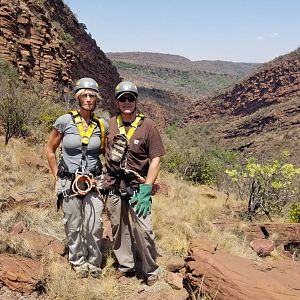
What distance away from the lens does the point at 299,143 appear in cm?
4444

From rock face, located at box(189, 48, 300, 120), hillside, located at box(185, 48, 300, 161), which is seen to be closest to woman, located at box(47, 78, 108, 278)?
hillside, located at box(185, 48, 300, 161)

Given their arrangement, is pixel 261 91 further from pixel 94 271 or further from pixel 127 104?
pixel 94 271

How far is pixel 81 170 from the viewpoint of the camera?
3609 millimetres

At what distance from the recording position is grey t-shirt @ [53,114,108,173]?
3.54m

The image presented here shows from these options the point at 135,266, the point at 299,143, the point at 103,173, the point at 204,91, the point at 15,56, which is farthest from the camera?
the point at 204,91

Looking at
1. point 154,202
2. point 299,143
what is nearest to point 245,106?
point 299,143

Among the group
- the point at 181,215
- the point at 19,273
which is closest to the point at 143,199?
the point at 19,273

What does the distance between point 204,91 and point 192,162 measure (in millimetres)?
126026

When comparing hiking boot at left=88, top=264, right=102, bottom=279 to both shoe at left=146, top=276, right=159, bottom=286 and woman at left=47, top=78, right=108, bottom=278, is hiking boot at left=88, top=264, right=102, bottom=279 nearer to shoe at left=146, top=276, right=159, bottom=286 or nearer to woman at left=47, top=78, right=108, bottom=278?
woman at left=47, top=78, right=108, bottom=278

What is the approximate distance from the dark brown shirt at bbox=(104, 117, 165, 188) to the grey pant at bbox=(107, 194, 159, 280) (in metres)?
0.21

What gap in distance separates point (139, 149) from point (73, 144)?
2.05ft

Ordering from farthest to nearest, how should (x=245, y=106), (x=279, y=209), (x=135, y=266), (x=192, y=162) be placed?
(x=245, y=106)
(x=192, y=162)
(x=279, y=209)
(x=135, y=266)

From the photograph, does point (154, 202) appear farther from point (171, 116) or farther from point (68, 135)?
point (171, 116)

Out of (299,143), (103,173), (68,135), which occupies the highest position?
(68,135)
